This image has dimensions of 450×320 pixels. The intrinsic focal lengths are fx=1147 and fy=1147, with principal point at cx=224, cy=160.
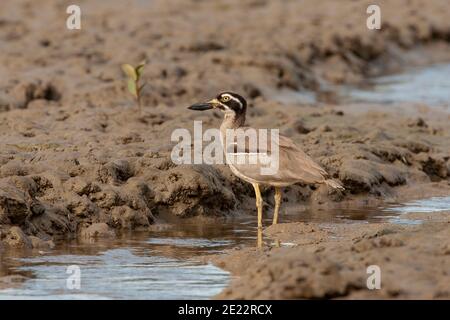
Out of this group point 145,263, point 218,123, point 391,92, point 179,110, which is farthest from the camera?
point 391,92

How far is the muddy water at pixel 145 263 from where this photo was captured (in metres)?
7.93

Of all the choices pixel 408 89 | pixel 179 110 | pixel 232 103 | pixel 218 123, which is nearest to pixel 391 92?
pixel 408 89

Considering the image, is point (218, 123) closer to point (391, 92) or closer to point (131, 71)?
point (131, 71)

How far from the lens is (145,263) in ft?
29.4

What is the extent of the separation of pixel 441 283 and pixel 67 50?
10970mm

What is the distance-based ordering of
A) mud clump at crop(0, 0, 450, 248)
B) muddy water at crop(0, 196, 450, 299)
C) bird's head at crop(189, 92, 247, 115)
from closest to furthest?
muddy water at crop(0, 196, 450, 299), mud clump at crop(0, 0, 450, 248), bird's head at crop(189, 92, 247, 115)

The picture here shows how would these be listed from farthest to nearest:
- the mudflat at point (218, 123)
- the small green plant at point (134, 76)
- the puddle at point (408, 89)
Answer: the puddle at point (408, 89) → the small green plant at point (134, 76) → the mudflat at point (218, 123)

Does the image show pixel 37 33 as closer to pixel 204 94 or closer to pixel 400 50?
pixel 204 94

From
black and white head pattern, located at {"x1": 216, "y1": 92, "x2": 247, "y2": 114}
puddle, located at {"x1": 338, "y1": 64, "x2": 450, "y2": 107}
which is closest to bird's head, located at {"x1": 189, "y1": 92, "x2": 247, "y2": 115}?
black and white head pattern, located at {"x1": 216, "y1": 92, "x2": 247, "y2": 114}

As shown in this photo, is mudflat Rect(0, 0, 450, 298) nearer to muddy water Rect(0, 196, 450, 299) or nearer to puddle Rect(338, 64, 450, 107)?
muddy water Rect(0, 196, 450, 299)

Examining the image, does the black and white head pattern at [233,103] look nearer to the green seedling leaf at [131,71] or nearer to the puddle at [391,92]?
the green seedling leaf at [131,71]

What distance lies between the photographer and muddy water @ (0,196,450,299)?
26.0ft

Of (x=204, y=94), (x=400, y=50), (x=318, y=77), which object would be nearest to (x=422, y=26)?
(x=400, y=50)

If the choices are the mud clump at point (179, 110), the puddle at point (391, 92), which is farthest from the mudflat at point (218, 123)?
the puddle at point (391, 92)
